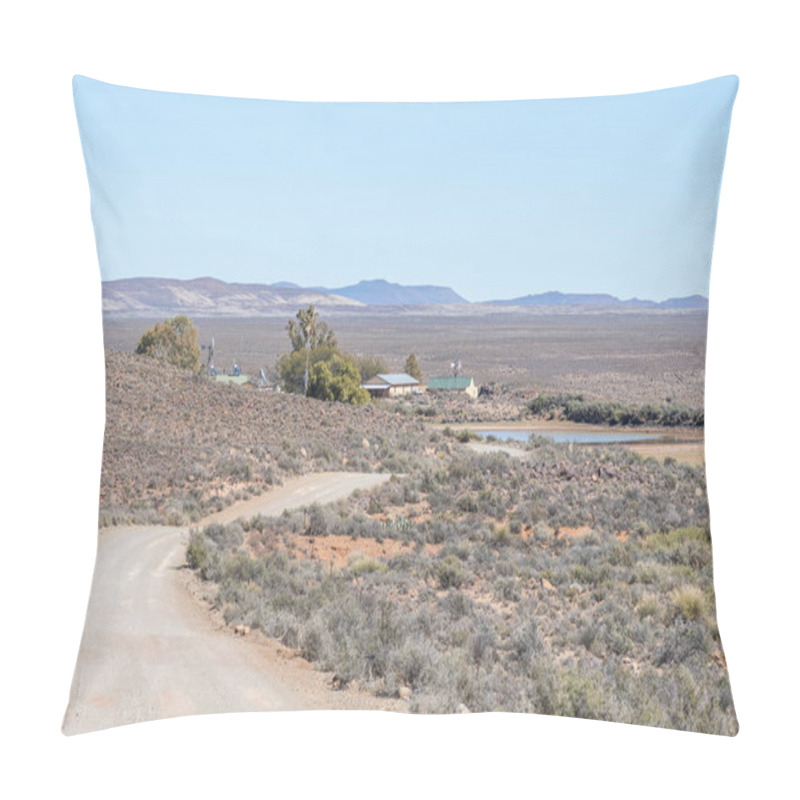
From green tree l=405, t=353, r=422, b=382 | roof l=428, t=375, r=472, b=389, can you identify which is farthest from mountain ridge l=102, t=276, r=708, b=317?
roof l=428, t=375, r=472, b=389

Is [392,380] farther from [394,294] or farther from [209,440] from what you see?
[209,440]

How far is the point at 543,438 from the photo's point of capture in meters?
6.97

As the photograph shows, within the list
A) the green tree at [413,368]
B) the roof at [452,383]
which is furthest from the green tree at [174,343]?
the roof at [452,383]

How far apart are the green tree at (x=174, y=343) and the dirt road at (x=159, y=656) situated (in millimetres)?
995

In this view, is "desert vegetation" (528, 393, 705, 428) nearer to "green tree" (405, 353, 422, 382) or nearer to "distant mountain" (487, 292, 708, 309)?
"distant mountain" (487, 292, 708, 309)

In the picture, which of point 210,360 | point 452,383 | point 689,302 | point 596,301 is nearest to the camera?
point 689,302

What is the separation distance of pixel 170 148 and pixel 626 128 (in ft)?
8.31

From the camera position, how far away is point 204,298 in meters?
6.86

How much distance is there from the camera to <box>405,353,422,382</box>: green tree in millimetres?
6996

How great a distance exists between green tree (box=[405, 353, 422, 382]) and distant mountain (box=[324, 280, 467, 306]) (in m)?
0.32

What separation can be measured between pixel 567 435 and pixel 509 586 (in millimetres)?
950

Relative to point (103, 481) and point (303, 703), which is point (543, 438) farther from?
point (103, 481)

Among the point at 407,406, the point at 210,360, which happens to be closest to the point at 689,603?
the point at 407,406

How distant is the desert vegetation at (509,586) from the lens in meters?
6.41
